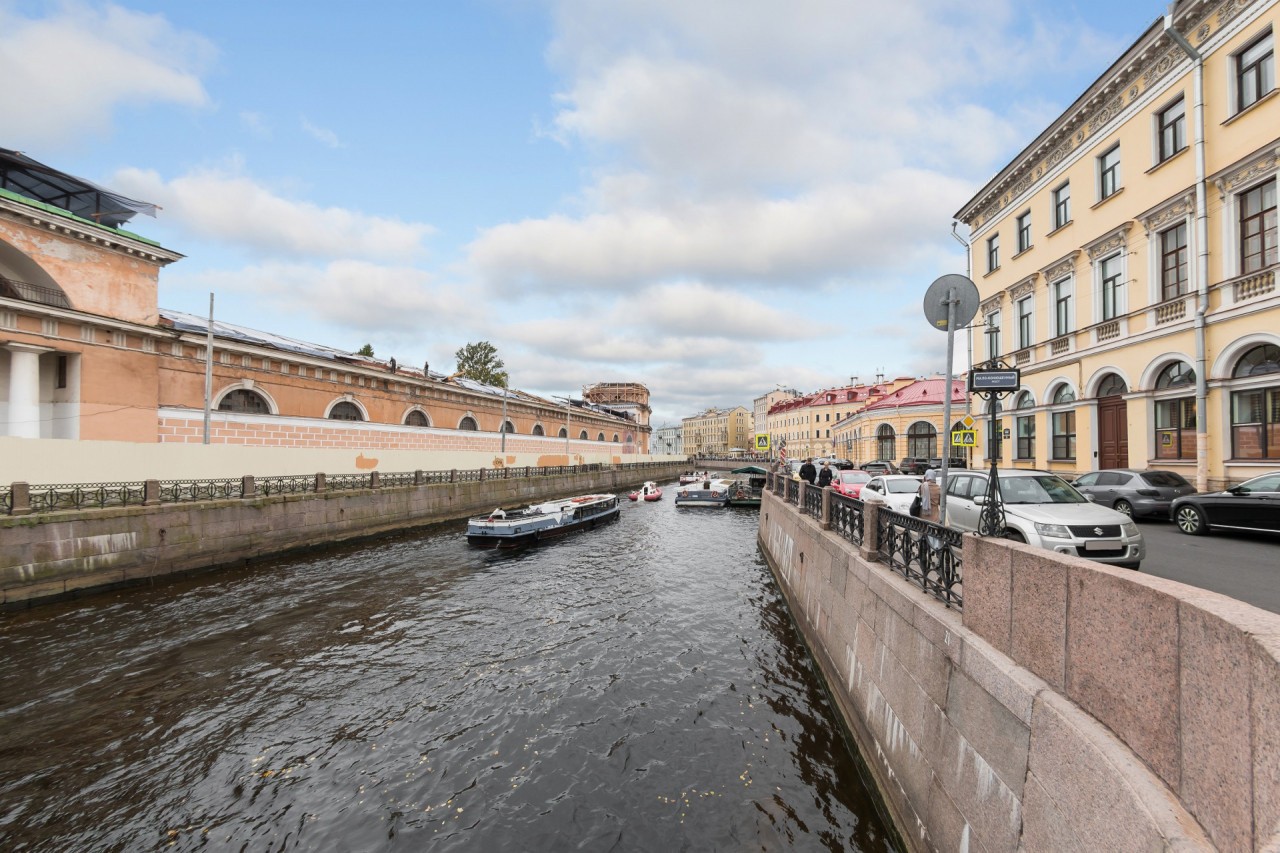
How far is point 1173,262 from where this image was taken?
51.4 feet

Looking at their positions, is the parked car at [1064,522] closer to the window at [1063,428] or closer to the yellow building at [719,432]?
the window at [1063,428]

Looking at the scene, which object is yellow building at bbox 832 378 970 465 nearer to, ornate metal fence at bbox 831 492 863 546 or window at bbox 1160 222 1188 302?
window at bbox 1160 222 1188 302

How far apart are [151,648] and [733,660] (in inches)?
399

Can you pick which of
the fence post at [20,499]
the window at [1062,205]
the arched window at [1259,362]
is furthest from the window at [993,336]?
the fence post at [20,499]

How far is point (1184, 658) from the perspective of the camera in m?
2.31

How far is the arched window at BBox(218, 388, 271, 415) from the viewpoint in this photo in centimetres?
2277

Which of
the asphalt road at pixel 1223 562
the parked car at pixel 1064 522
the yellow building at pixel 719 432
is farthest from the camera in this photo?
the yellow building at pixel 719 432

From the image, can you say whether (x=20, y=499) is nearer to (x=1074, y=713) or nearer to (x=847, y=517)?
(x=847, y=517)

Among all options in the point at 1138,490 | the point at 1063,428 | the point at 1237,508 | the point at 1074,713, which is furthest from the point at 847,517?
the point at 1063,428

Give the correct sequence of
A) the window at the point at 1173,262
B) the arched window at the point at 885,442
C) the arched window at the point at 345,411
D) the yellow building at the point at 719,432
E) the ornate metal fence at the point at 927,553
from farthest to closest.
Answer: the yellow building at the point at 719,432, the arched window at the point at 885,442, the arched window at the point at 345,411, the window at the point at 1173,262, the ornate metal fence at the point at 927,553

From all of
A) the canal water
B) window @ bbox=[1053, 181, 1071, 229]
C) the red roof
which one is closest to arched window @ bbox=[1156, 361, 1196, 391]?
window @ bbox=[1053, 181, 1071, 229]

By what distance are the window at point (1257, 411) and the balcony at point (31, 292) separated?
34051 millimetres

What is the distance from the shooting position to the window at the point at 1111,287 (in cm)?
1758

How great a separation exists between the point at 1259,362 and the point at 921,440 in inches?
1436
